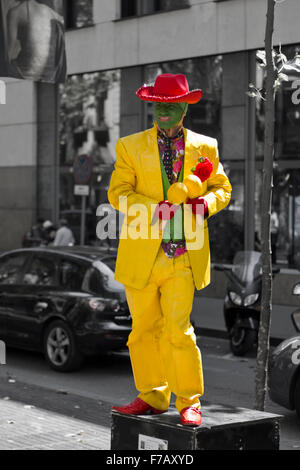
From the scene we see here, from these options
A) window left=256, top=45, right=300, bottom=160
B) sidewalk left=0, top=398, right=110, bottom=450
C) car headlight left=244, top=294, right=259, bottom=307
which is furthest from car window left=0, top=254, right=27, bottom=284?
window left=256, top=45, right=300, bottom=160

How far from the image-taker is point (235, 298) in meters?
12.4

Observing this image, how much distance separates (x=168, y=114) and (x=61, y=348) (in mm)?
6437

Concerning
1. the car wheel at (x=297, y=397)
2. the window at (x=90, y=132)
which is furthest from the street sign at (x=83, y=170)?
the car wheel at (x=297, y=397)

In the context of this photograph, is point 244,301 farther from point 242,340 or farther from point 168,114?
point 168,114

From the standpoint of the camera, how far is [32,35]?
9781mm

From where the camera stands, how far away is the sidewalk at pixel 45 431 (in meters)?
7.14

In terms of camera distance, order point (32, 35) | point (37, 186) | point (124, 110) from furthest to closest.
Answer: point (37, 186) → point (124, 110) → point (32, 35)

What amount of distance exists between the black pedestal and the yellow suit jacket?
0.76 metres

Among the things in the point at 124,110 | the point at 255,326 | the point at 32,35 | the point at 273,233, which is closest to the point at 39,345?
the point at 255,326

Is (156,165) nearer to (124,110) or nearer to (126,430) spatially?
(126,430)

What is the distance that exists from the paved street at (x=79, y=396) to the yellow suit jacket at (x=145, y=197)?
8.22ft

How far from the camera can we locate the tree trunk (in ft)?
20.6

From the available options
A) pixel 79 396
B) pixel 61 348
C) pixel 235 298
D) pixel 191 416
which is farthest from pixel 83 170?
pixel 191 416
